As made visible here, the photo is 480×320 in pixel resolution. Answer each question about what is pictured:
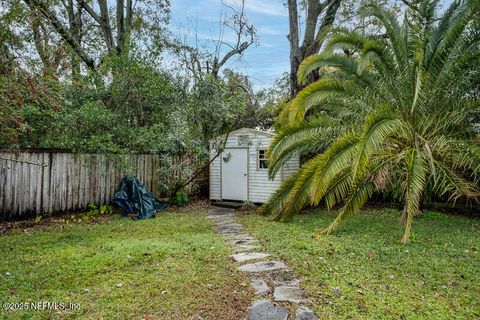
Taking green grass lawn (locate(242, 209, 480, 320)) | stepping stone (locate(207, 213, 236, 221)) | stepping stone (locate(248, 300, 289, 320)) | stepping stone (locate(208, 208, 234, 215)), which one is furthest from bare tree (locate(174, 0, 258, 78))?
stepping stone (locate(248, 300, 289, 320))

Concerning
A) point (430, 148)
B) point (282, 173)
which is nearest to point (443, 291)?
point (430, 148)

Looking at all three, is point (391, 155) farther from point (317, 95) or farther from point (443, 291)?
point (443, 291)

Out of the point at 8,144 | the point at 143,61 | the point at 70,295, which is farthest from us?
the point at 143,61

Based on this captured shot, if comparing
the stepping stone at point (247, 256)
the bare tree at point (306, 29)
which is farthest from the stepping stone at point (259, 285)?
the bare tree at point (306, 29)

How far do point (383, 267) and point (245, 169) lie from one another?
19.9 feet

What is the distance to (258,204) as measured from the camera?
9.77 metres

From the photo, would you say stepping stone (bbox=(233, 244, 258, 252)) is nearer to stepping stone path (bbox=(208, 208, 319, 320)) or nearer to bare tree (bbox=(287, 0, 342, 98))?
stepping stone path (bbox=(208, 208, 319, 320))

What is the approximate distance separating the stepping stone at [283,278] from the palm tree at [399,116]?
68.8 inches

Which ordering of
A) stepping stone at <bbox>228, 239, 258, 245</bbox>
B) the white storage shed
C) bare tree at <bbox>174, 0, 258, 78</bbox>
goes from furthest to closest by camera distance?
bare tree at <bbox>174, 0, 258, 78</bbox>, the white storage shed, stepping stone at <bbox>228, 239, 258, 245</bbox>

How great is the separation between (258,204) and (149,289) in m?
6.50

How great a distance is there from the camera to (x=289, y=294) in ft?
11.0

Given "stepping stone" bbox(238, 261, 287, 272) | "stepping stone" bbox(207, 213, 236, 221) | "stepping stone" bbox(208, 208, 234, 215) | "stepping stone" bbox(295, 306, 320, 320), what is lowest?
"stepping stone" bbox(295, 306, 320, 320)

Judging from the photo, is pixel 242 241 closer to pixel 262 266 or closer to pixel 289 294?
pixel 262 266

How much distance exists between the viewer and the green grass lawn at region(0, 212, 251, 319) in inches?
119
